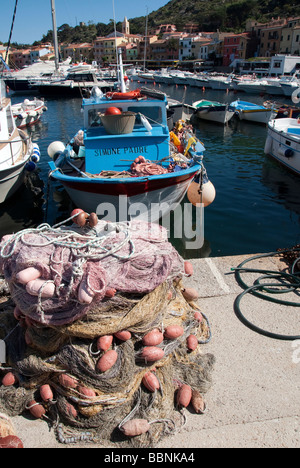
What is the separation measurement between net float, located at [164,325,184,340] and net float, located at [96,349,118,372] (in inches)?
20.8

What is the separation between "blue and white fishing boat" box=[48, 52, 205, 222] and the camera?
22.0 ft

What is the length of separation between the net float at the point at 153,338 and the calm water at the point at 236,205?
4.51 m

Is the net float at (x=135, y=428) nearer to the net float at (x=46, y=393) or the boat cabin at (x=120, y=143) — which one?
the net float at (x=46, y=393)

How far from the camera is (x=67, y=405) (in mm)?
2615

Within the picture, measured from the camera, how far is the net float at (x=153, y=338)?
282 cm

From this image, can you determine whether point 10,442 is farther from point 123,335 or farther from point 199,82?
point 199,82

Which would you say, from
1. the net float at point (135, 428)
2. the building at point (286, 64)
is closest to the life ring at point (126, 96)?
the net float at point (135, 428)

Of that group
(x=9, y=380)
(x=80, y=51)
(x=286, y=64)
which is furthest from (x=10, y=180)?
(x=80, y=51)

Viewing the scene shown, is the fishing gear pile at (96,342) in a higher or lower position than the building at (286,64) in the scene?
lower

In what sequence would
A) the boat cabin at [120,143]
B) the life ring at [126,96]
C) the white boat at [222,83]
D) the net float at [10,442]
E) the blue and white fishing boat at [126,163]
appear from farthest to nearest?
the white boat at [222,83]
the life ring at [126,96]
the boat cabin at [120,143]
the blue and white fishing boat at [126,163]
the net float at [10,442]

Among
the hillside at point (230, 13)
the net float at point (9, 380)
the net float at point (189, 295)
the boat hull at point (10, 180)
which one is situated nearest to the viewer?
the net float at point (9, 380)

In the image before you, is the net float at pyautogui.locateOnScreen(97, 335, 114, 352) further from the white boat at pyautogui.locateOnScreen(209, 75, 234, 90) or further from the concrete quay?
the white boat at pyautogui.locateOnScreen(209, 75, 234, 90)

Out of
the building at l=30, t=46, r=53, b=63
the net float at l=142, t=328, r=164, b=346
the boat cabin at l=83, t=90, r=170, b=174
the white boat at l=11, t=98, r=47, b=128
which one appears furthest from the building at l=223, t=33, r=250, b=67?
the net float at l=142, t=328, r=164, b=346

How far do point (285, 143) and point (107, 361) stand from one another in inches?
506
